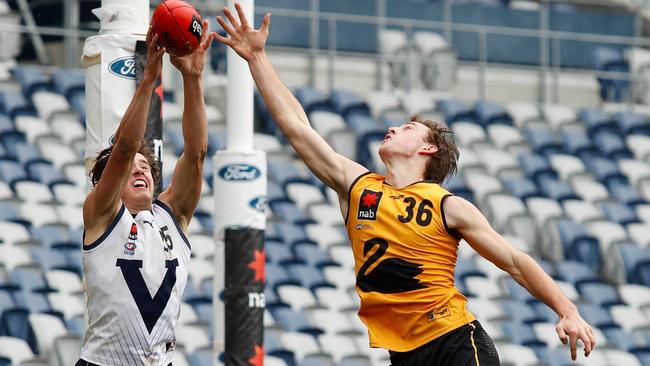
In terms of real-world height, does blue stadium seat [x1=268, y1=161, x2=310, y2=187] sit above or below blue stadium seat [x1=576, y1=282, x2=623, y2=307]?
above

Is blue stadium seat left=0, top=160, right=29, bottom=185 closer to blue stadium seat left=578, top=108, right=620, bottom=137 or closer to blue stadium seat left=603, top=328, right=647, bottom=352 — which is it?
blue stadium seat left=603, top=328, right=647, bottom=352

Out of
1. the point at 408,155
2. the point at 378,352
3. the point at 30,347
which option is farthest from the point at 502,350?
the point at 408,155

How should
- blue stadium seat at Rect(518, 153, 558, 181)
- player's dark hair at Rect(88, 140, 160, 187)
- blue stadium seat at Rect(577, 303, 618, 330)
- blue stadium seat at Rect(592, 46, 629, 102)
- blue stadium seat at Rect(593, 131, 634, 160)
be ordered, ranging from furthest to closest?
blue stadium seat at Rect(592, 46, 629, 102)
blue stadium seat at Rect(593, 131, 634, 160)
blue stadium seat at Rect(518, 153, 558, 181)
blue stadium seat at Rect(577, 303, 618, 330)
player's dark hair at Rect(88, 140, 160, 187)

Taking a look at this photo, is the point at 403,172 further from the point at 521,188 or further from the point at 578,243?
the point at 521,188

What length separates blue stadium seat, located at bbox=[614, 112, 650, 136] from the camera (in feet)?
65.2

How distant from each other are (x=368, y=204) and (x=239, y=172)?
343 centimetres

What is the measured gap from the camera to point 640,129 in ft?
65.6

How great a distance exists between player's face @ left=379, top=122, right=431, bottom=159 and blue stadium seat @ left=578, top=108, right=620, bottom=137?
1324 centimetres

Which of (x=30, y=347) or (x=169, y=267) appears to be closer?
(x=169, y=267)

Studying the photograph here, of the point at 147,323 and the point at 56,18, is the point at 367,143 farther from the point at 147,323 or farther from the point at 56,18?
the point at 147,323

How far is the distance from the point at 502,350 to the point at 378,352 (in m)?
1.46

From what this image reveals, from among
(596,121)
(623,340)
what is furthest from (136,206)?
(596,121)

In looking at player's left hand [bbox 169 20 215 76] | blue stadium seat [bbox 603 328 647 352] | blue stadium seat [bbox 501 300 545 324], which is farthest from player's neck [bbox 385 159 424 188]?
blue stadium seat [bbox 603 328 647 352]

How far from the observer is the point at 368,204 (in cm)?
651
